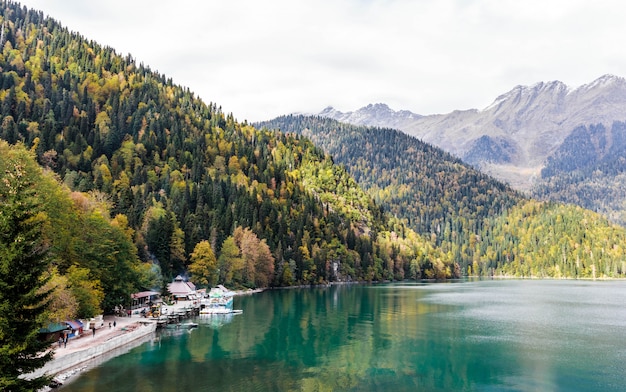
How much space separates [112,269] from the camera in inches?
2795

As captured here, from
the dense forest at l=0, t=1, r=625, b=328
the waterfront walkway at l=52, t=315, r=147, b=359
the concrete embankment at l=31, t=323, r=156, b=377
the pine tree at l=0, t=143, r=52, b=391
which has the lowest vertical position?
the concrete embankment at l=31, t=323, r=156, b=377

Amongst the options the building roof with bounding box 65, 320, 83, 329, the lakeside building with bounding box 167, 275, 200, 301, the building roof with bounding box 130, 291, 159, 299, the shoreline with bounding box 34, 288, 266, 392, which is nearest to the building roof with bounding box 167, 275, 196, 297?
the lakeside building with bounding box 167, 275, 200, 301

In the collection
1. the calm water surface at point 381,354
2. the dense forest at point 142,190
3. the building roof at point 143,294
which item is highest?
the dense forest at point 142,190

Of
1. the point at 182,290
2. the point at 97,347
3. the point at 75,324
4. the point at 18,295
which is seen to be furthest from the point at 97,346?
the point at 182,290

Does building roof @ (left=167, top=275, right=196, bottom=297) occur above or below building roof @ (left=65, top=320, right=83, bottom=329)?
above

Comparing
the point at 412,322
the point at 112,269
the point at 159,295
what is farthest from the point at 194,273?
the point at 412,322

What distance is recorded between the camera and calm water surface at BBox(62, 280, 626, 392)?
142 ft

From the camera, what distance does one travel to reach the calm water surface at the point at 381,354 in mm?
43375

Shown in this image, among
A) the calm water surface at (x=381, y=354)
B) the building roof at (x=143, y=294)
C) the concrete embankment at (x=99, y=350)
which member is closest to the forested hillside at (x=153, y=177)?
the building roof at (x=143, y=294)

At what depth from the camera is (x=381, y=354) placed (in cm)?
5509

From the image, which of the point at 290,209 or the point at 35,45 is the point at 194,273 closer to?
the point at 290,209

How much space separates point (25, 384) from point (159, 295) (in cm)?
7407

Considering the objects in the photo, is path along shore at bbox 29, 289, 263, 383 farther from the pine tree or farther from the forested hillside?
the forested hillside

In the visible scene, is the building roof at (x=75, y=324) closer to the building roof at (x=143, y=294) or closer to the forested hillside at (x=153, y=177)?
the forested hillside at (x=153, y=177)
